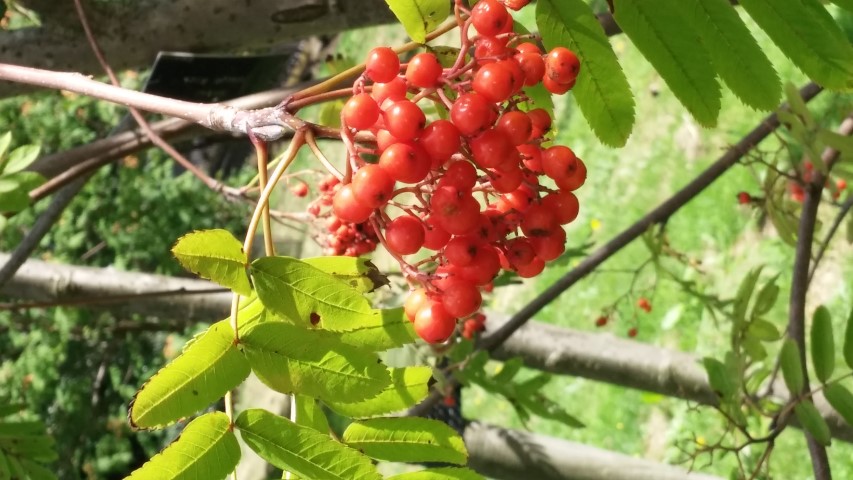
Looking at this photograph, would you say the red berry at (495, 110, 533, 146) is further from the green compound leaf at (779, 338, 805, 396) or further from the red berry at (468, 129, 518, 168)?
the green compound leaf at (779, 338, 805, 396)

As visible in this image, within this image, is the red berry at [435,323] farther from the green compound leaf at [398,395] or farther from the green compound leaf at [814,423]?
the green compound leaf at [814,423]

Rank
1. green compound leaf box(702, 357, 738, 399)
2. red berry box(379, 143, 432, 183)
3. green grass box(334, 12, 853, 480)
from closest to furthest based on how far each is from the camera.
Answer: red berry box(379, 143, 432, 183) → green compound leaf box(702, 357, 738, 399) → green grass box(334, 12, 853, 480)

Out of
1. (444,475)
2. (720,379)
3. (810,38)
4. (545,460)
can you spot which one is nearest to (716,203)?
(545,460)

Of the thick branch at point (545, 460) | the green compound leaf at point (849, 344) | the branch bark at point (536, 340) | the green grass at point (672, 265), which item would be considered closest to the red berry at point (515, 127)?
the green compound leaf at point (849, 344)

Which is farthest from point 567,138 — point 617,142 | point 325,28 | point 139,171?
point 617,142

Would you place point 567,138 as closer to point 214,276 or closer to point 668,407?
point 668,407

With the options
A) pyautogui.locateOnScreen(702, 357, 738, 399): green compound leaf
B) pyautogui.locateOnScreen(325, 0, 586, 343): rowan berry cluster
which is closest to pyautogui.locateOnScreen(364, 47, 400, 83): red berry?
pyautogui.locateOnScreen(325, 0, 586, 343): rowan berry cluster
